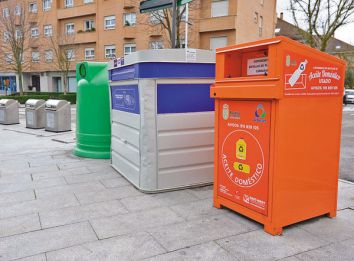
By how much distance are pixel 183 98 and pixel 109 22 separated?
111 ft

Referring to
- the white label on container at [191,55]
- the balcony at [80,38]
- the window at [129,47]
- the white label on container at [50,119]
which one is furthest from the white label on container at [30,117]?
the balcony at [80,38]

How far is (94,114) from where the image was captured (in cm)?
630

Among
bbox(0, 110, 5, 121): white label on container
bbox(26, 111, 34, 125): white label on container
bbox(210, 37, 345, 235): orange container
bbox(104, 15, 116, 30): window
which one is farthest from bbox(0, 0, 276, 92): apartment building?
bbox(210, 37, 345, 235): orange container

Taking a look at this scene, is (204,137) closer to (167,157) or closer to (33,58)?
(167,157)

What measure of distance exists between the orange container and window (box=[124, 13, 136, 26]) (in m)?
32.1

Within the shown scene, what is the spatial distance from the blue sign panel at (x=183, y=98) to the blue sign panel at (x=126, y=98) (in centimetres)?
33

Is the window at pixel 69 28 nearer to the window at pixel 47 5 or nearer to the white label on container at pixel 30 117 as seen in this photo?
the window at pixel 47 5

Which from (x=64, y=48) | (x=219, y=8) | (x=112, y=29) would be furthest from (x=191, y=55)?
(x=64, y=48)

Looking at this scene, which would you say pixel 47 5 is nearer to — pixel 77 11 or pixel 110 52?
pixel 77 11

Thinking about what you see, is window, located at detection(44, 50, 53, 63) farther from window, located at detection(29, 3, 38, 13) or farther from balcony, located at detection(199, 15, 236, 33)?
balcony, located at detection(199, 15, 236, 33)

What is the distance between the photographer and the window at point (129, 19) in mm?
33734

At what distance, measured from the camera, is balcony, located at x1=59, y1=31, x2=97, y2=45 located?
119 ft

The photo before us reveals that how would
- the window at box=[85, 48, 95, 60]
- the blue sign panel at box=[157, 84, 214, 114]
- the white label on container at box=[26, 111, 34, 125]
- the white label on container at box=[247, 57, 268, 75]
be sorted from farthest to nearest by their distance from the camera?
1. the window at box=[85, 48, 95, 60]
2. the white label on container at box=[26, 111, 34, 125]
3. the blue sign panel at box=[157, 84, 214, 114]
4. the white label on container at box=[247, 57, 268, 75]

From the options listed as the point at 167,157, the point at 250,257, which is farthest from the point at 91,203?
the point at 250,257
